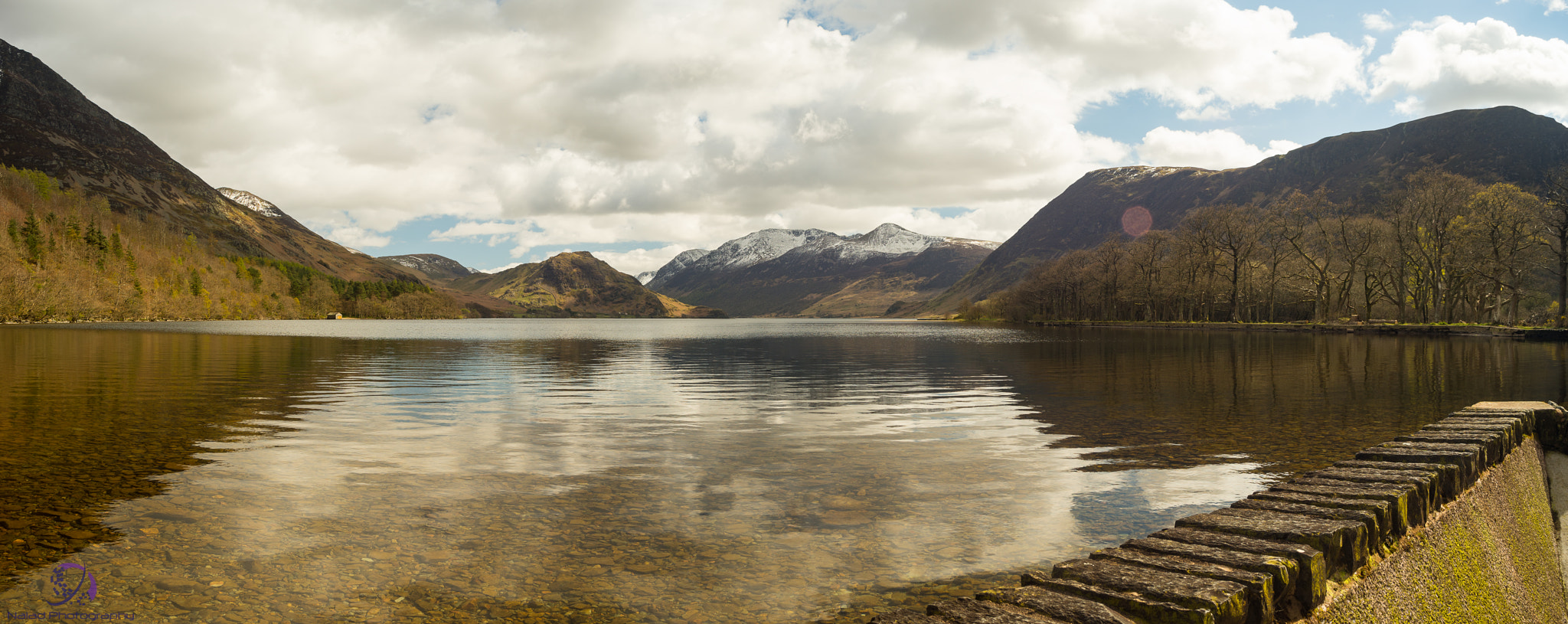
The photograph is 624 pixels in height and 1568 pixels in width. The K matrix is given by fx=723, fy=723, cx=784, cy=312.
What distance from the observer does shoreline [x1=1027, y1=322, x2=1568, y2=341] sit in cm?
7619

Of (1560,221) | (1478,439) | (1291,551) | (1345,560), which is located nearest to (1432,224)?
(1560,221)

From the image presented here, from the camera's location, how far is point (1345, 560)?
Result: 6.00 meters

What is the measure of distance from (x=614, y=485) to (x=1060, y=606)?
1060 cm

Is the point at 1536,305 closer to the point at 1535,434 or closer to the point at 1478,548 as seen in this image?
the point at 1535,434

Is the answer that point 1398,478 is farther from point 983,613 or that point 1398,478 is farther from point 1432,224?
point 1432,224

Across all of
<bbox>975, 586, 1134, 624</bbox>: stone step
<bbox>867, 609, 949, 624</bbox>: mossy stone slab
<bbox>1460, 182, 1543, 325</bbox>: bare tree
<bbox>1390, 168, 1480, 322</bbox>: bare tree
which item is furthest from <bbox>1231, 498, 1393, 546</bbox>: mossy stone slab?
<bbox>1390, 168, 1480, 322</bbox>: bare tree

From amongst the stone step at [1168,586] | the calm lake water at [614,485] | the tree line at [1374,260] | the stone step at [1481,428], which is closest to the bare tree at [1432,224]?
the tree line at [1374,260]

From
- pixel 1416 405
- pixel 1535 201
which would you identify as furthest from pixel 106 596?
pixel 1535 201

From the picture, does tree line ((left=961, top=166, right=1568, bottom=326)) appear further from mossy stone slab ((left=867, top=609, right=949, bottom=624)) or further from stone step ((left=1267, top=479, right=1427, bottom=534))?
mossy stone slab ((left=867, top=609, right=949, bottom=624))

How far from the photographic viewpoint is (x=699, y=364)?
175 ft

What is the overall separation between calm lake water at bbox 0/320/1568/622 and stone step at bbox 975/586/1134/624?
118 inches

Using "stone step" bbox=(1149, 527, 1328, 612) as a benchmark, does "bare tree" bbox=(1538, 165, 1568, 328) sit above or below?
above

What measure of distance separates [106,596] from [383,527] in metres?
3.23

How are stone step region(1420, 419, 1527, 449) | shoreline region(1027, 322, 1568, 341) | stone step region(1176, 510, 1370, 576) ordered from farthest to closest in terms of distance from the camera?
1. shoreline region(1027, 322, 1568, 341)
2. stone step region(1420, 419, 1527, 449)
3. stone step region(1176, 510, 1370, 576)
